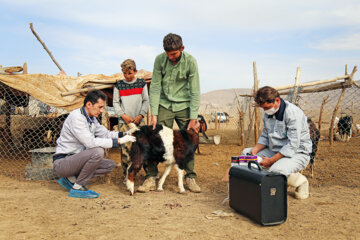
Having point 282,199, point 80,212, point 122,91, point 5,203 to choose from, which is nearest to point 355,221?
point 282,199

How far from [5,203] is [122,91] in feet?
7.56

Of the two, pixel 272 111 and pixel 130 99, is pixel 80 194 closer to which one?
pixel 130 99

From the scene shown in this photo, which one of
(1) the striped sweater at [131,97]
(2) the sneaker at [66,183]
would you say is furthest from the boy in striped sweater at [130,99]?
(2) the sneaker at [66,183]

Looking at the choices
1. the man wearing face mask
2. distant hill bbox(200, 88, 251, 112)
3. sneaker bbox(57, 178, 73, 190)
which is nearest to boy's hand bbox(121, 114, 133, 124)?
sneaker bbox(57, 178, 73, 190)

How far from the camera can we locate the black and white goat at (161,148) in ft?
13.5

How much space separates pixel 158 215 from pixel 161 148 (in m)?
1.17

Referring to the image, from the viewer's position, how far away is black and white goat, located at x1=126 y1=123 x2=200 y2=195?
13.5ft

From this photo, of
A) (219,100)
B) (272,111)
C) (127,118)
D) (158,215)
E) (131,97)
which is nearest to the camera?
(158,215)

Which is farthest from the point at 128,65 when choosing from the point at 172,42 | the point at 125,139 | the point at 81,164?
the point at 81,164

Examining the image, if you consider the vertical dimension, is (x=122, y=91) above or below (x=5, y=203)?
above

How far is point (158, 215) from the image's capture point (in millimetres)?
3227

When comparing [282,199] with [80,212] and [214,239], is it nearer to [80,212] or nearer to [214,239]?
[214,239]

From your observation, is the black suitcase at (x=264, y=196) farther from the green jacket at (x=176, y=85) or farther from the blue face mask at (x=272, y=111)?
the green jacket at (x=176, y=85)

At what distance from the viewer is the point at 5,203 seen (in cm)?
352
